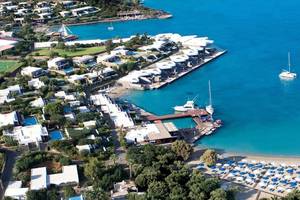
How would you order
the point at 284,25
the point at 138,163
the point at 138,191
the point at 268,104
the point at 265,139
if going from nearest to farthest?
the point at 138,191, the point at 138,163, the point at 265,139, the point at 268,104, the point at 284,25

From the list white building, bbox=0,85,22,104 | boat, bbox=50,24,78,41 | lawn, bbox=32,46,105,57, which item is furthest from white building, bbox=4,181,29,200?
boat, bbox=50,24,78,41

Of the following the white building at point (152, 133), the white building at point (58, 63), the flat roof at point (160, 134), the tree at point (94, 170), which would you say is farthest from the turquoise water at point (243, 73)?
the tree at point (94, 170)

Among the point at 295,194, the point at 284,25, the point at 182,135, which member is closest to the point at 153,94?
the point at 182,135

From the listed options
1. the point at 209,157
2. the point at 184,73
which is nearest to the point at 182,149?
the point at 209,157

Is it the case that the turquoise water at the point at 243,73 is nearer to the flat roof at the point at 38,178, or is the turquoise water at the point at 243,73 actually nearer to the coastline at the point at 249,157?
the coastline at the point at 249,157

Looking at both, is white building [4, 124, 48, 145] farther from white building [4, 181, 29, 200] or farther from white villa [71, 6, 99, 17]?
white villa [71, 6, 99, 17]

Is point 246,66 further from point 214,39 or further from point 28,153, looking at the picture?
point 28,153
